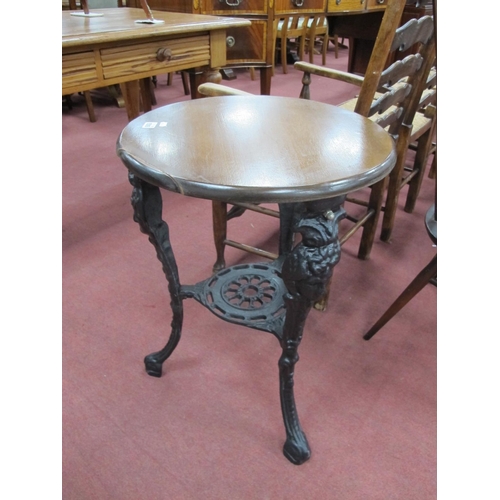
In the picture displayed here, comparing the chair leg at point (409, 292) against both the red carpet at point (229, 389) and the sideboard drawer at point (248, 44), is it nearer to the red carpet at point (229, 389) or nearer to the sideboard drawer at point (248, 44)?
the red carpet at point (229, 389)

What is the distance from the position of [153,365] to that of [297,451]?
1.56ft

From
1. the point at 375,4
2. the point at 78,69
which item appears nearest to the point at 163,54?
the point at 78,69

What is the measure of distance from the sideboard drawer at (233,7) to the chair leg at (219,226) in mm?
1403

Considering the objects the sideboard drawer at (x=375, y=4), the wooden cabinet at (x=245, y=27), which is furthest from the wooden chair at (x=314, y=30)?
the wooden cabinet at (x=245, y=27)

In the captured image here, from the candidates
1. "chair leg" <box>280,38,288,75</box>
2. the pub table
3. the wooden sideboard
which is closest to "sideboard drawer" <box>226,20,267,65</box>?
the wooden sideboard

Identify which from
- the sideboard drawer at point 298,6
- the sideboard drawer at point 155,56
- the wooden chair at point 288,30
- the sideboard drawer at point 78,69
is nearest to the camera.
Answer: the sideboard drawer at point 78,69

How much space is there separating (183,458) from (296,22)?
15.9 feet

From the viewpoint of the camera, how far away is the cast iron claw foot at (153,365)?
4.02ft

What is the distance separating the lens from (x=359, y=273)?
1698 mm

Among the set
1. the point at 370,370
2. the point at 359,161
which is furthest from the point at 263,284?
the point at 359,161

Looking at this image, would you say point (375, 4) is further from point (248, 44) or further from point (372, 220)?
point (372, 220)

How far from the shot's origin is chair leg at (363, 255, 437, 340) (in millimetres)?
1186

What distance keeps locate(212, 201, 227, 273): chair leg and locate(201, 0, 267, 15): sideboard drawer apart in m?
1.40

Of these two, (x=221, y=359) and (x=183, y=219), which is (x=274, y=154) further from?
(x=183, y=219)
